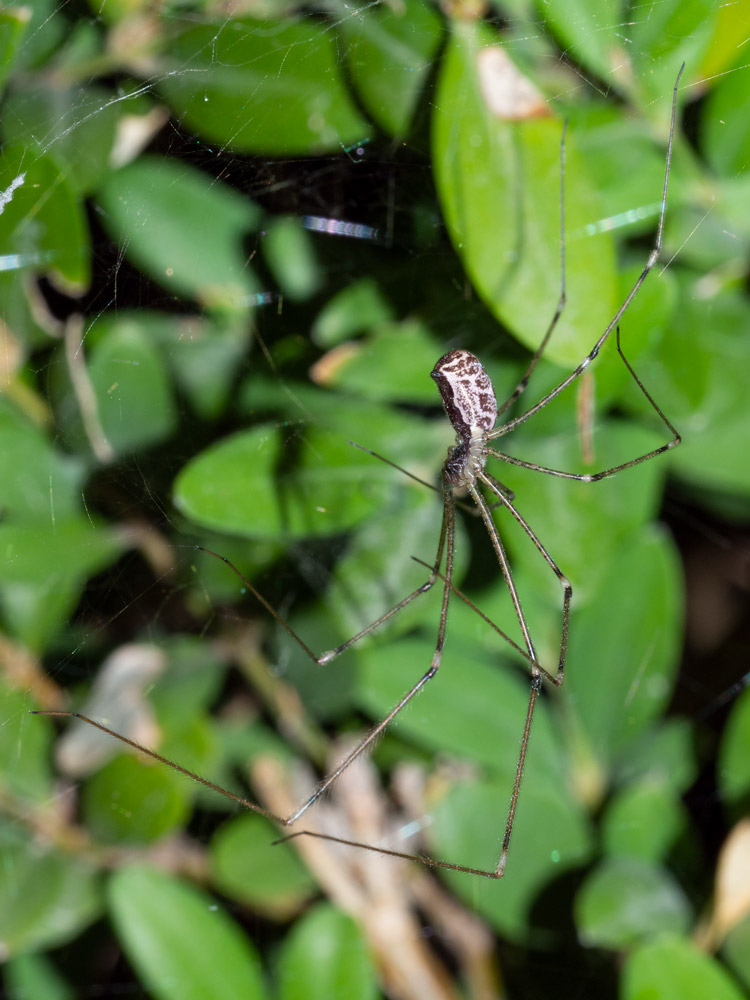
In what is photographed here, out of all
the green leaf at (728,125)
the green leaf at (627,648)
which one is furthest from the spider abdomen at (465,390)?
the green leaf at (728,125)

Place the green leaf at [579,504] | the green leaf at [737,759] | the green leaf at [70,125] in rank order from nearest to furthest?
the green leaf at [70,125], the green leaf at [579,504], the green leaf at [737,759]

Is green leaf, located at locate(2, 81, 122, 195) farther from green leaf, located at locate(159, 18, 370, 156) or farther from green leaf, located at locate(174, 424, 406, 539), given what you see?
green leaf, located at locate(174, 424, 406, 539)

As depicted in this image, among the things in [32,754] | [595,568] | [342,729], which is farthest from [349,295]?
[32,754]

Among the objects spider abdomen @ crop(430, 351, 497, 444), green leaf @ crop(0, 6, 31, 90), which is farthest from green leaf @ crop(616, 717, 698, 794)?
green leaf @ crop(0, 6, 31, 90)

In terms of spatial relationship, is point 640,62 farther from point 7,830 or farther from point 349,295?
point 7,830

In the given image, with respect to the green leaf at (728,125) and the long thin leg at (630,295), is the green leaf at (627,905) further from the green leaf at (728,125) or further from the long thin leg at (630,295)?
the green leaf at (728,125)

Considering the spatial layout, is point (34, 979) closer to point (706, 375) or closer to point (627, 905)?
point (627, 905)
